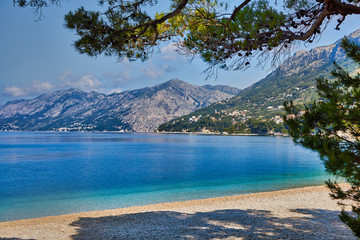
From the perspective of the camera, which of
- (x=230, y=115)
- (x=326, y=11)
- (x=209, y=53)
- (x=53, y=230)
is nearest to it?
(x=326, y=11)

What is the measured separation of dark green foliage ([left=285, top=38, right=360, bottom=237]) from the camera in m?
3.21

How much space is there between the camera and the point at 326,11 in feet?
14.7

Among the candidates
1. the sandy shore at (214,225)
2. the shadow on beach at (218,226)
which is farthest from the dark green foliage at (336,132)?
the sandy shore at (214,225)

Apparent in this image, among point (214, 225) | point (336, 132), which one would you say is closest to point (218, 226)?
point (214, 225)

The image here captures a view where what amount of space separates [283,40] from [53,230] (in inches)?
370

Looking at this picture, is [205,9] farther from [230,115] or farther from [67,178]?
[230,115]

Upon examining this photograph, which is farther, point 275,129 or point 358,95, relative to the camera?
point 275,129

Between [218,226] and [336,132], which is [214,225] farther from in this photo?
[336,132]

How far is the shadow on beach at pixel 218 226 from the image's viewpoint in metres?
7.90

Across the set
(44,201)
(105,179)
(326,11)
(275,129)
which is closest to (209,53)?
(326,11)

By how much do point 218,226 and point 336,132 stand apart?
622cm

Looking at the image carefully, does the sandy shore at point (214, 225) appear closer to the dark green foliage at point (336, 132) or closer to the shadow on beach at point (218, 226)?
the shadow on beach at point (218, 226)

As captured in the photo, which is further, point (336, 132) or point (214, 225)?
point (214, 225)

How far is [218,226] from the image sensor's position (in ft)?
29.5
